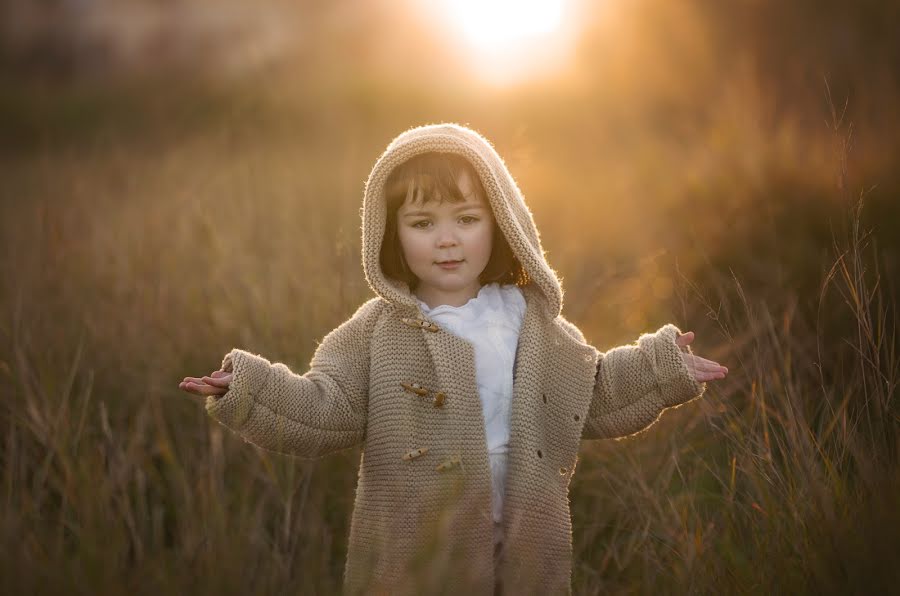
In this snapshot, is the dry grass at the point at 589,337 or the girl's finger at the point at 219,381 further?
the girl's finger at the point at 219,381

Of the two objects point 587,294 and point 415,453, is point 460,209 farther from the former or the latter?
point 587,294

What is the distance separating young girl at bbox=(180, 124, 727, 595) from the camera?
6.93 feet

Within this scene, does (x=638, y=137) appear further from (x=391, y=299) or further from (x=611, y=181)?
(x=391, y=299)

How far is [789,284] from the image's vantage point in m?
3.48

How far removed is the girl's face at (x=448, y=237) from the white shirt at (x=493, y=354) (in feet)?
0.29

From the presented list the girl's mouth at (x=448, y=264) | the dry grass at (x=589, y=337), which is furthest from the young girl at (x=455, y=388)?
the dry grass at (x=589, y=337)

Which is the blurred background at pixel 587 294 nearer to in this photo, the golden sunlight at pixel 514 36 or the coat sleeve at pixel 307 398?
the golden sunlight at pixel 514 36

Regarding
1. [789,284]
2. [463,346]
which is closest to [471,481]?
[463,346]

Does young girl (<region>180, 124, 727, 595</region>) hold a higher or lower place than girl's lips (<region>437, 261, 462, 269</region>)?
lower

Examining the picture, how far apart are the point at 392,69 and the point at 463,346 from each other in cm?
1187

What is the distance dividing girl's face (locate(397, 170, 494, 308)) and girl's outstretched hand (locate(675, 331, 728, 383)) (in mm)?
553

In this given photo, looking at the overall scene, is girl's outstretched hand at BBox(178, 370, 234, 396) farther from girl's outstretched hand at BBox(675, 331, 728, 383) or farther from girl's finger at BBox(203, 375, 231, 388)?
girl's outstretched hand at BBox(675, 331, 728, 383)

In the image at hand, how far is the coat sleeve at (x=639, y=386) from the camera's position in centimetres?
221

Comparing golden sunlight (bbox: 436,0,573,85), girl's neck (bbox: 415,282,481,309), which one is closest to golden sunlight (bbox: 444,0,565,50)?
golden sunlight (bbox: 436,0,573,85)
